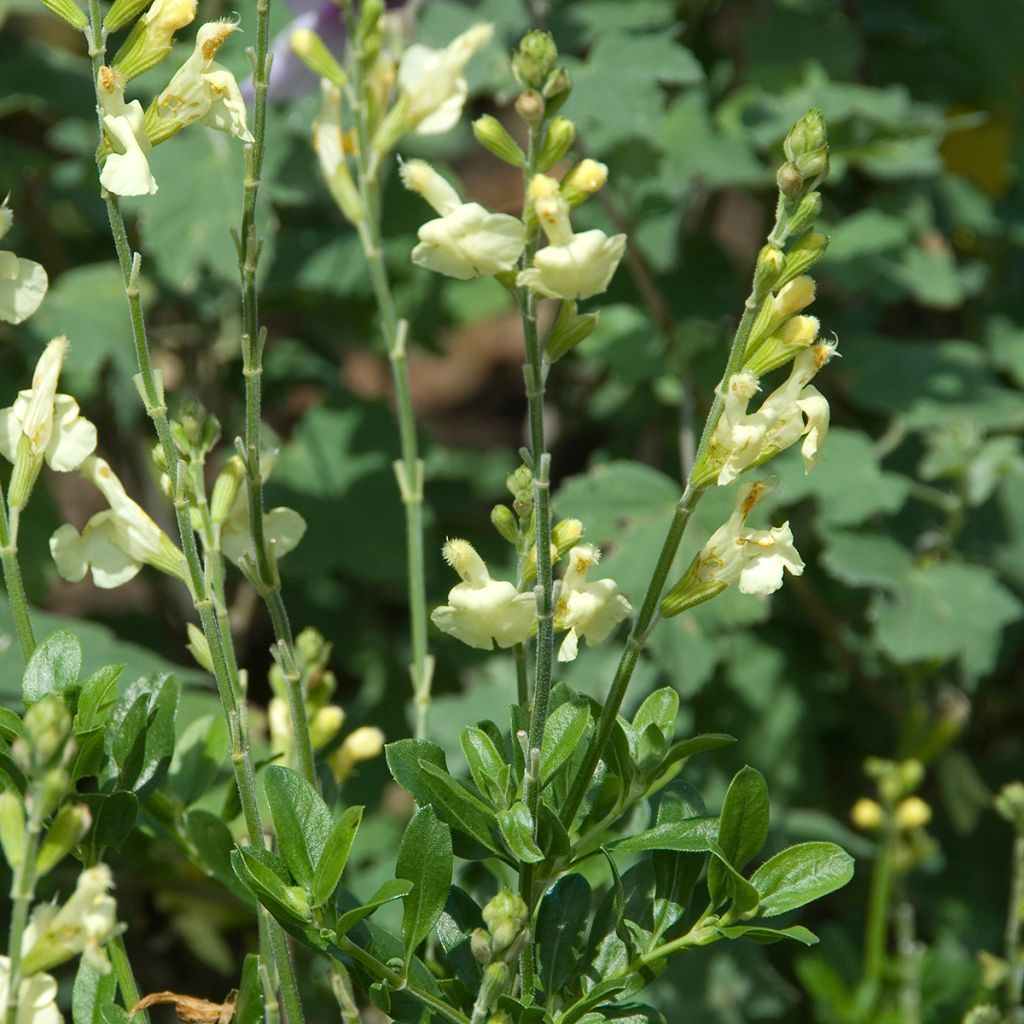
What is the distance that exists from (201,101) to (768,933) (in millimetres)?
513

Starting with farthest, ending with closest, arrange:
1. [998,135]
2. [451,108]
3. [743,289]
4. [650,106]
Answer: [998,135]
[743,289]
[650,106]
[451,108]

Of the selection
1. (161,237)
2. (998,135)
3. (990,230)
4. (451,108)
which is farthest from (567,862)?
(998,135)

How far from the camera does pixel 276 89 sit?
4.63ft

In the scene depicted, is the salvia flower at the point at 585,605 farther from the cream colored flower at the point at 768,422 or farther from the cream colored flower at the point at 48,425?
the cream colored flower at the point at 48,425

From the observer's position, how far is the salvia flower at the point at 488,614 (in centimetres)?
70

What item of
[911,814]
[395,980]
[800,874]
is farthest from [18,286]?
[911,814]

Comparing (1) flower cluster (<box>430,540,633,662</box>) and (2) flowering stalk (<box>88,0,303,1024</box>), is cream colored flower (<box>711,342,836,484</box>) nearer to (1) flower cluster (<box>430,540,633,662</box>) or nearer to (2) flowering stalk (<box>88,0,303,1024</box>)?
(1) flower cluster (<box>430,540,633,662</box>)

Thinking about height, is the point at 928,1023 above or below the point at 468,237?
below

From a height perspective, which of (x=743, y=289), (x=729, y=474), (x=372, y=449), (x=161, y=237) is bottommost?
(x=372, y=449)

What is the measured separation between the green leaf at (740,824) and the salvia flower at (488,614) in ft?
0.43

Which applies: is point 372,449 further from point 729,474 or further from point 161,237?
point 729,474

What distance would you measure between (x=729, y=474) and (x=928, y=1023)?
926mm

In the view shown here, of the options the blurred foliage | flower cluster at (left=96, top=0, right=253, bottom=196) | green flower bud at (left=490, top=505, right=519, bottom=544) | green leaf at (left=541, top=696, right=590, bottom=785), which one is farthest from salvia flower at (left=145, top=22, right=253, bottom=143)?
the blurred foliage

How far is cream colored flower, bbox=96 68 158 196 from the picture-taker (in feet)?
2.27
